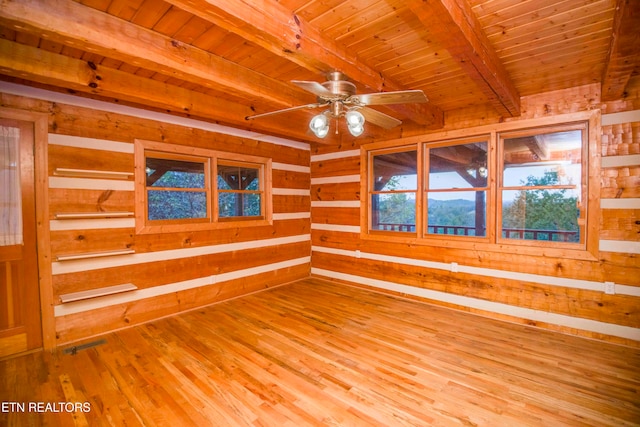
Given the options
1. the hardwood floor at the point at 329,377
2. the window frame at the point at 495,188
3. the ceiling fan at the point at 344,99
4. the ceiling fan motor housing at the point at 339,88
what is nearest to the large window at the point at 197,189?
the hardwood floor at the point at 329,377

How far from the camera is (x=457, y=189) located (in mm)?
3996

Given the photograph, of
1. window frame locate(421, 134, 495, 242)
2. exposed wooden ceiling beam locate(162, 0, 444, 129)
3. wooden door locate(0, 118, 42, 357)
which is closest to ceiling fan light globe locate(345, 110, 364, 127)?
exposed wooden ceiling beam locate(162, 0, 444, 129)

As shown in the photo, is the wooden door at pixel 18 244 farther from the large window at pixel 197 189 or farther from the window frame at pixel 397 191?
the window frame at pixel 397 191

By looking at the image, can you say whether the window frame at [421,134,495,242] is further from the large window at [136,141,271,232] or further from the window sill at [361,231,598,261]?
the large window at [136,141,271,232]

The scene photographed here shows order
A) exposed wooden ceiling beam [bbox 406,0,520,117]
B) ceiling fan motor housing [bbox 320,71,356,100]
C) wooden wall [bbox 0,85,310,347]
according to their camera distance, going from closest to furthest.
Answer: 1. exposed wooden ceiling beam [bbox 406,0,520,117]
2. ceiling fan motor housing [bbox 320,71,356,100]
3. wooden wall [bbox 0,85,310,347]

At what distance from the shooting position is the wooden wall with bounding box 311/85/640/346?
9.52 feet

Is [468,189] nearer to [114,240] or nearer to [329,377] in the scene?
[329,377]

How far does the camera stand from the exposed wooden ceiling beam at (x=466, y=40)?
1.60 meters

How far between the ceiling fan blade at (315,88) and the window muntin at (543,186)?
2.74 m

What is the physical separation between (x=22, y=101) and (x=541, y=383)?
5.38 m

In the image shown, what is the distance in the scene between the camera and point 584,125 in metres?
3.14

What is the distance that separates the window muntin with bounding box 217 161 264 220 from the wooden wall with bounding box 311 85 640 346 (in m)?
2.04

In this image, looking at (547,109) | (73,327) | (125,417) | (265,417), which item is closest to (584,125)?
(547,109)

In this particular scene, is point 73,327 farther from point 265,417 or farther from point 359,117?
point 359,117
